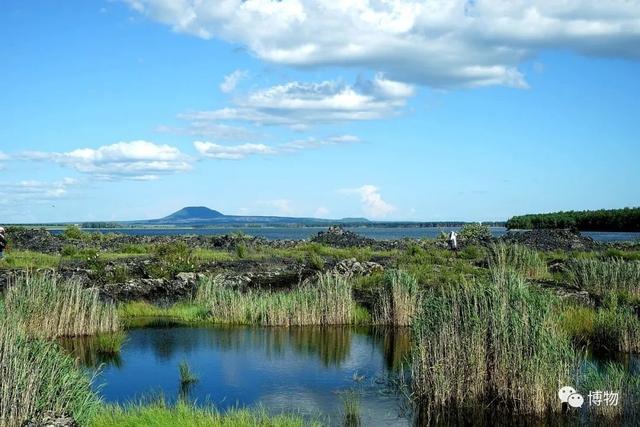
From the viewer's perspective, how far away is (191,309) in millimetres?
22109

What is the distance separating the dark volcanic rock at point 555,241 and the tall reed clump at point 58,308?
85.5ft

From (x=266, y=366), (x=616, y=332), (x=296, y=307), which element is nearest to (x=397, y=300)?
(x=296, y=307)

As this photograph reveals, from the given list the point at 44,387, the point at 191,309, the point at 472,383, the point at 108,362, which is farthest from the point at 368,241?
the point at 44,387

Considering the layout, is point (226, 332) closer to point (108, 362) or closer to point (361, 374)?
point (108, 362)

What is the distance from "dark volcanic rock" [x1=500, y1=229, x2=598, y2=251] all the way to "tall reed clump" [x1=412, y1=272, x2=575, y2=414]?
2713 centimetres

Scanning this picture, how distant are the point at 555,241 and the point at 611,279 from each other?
18.8 metres

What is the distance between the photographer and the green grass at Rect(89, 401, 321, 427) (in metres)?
10.1

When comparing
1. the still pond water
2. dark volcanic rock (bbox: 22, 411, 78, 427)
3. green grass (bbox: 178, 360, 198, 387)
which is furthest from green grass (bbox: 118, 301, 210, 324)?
dark volcanic rock (bbox: 22, 411, 78, 427)

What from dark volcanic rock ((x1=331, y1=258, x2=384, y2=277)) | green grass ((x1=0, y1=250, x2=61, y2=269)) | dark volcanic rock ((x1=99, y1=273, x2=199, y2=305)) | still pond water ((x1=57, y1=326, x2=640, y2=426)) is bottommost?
still pond water ((x1=57, y1=326, x2=640, y2=426))

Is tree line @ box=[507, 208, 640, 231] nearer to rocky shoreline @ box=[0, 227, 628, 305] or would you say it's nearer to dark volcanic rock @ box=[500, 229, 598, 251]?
dark volcanic rock @ box=[500, 229, 598, 251]

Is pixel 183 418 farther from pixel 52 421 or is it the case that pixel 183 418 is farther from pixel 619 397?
pixel 619 397

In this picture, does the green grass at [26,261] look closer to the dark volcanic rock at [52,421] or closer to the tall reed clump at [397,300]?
the tall reed clump at [397,300]

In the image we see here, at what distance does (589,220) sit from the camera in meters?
106

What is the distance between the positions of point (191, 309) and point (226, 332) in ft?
9.81
